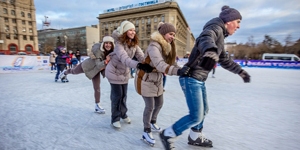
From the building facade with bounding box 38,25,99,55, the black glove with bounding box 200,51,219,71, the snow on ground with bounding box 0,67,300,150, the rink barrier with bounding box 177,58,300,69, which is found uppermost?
the building facade with bounding box 38,25,99,55

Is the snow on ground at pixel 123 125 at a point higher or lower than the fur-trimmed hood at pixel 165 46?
lower

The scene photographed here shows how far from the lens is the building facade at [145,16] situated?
43.5m

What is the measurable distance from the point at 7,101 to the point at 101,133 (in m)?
2.82

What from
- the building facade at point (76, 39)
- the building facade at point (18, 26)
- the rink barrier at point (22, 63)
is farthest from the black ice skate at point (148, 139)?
the building facade at point (76, 39)

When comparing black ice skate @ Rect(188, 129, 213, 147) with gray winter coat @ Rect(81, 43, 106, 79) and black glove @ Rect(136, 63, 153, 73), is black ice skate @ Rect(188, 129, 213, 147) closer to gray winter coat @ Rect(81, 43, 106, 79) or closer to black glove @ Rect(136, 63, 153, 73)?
black glove @ Rect(136, 63, 153, 73)

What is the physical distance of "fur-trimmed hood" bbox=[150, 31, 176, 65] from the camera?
1.76m

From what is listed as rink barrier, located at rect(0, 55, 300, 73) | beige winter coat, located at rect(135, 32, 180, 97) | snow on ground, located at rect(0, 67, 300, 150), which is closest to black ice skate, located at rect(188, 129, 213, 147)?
snow on ground, located at rect(0, 67, 300, 150)

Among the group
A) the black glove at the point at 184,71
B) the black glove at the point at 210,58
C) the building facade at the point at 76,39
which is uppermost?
the building facade at the point at 76,39

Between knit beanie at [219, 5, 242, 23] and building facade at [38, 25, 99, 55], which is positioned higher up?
building facade at [38, 25, 99, 55]

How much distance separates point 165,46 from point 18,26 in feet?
164

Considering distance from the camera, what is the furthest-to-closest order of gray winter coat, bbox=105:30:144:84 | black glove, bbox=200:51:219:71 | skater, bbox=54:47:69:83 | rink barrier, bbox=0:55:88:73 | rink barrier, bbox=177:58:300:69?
1. rink barrier, bbox=177:58:300:69
2. rink barrier, bbox=0:55:88:73
3. skater, bbox=54:47:69:83
4. gray winter coat, bbox=105:30:144:84
5. black glove, bbox=200:51:219:71

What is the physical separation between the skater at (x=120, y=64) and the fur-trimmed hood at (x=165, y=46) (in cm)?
45

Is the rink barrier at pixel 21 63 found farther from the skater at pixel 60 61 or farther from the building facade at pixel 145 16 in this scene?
the building facade at pixel 145 16

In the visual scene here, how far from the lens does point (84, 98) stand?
4.00 meters
